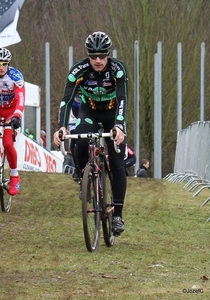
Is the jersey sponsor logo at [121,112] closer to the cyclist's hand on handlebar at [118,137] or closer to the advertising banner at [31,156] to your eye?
the cyclist's hand on handlebar at [118,137]

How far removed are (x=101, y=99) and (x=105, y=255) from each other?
5.13 feet

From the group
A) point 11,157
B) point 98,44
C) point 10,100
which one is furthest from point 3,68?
point 98,44

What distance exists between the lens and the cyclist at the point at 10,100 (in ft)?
37.1

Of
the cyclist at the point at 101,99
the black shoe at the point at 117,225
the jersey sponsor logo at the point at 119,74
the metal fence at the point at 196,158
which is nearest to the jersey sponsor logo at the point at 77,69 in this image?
the cyclist at the point at 101,99

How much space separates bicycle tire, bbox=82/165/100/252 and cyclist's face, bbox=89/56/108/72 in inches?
37.5

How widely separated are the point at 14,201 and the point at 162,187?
17.3 ft

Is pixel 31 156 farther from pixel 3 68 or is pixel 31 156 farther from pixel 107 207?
pixel 107 207

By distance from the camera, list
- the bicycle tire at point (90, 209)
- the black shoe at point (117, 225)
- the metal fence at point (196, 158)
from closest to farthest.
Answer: the bicycle tire at point (90, 209)
the black shoe at point (117, 225)
the metal fence at point (196, 158)

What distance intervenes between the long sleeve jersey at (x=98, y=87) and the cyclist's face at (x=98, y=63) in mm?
72

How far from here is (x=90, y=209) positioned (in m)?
7.98

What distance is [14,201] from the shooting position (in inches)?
530

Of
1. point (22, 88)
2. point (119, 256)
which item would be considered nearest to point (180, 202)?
point (22, 88)

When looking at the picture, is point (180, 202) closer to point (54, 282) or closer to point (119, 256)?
point (119, 256)

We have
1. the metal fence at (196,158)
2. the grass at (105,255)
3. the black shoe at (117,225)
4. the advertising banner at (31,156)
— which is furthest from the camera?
the advertising banner at (31,156)
